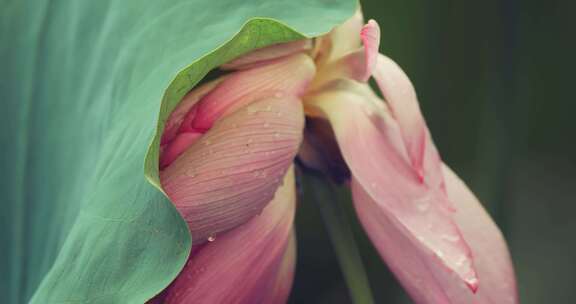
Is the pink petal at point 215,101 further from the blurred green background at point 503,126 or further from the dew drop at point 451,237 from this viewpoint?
the blurred green background at point 503,126

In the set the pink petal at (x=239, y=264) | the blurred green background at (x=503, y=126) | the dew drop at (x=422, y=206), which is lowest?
the blurred green background at (x=503, y=126)

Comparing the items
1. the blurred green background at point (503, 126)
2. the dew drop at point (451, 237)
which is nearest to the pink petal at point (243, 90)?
the dew drop at point (451, 237)

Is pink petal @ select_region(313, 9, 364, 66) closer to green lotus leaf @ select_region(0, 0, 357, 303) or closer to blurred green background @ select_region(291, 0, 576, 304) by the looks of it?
green lotus leaf @ select_region(0, 0, 357, 303)

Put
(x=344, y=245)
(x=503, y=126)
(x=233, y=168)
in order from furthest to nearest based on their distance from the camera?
1. (x=503, y=126)
2. (x=344, y=245)
3. (x=233, y=168)

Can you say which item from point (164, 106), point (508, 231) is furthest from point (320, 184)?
point (508, 231)

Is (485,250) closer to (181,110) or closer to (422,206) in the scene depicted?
(422,206)

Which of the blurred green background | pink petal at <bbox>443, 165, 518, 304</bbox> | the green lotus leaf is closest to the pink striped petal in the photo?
pink petal at <bbox>443, 165, 518, 304</bbox>

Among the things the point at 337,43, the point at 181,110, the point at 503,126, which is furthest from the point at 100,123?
the point at 503,126
